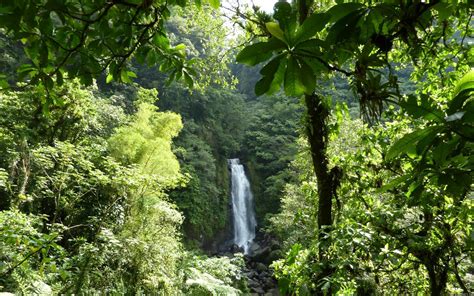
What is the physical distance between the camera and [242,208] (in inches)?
596

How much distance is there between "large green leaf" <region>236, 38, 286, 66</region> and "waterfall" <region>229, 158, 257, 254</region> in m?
13.7

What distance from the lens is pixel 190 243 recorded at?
1145 centimetres

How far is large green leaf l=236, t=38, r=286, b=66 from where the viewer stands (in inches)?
22.5

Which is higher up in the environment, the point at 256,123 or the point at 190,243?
the point at 256,123

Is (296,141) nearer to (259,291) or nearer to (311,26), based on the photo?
(311,26)

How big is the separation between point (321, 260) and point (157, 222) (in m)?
3.35

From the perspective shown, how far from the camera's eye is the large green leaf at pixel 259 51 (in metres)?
0.57

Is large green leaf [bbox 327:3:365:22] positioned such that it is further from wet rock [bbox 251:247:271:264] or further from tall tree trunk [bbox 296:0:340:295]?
wet rock [bbox 251:247:271:264]

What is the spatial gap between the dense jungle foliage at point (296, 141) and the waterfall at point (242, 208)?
554 centimetres

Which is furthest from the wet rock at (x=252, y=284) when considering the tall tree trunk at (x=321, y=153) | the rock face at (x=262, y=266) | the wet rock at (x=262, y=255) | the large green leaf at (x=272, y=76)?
the large green leaf at (x=272, y=76)

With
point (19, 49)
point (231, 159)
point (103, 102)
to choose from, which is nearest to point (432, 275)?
point (103, 102)

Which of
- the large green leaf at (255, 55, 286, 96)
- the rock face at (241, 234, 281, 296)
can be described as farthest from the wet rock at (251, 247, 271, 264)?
the large green leaf at (255, 55, 286, 96)

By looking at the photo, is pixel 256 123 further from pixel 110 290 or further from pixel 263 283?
pixel 110 290

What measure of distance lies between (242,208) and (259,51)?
14.9m
